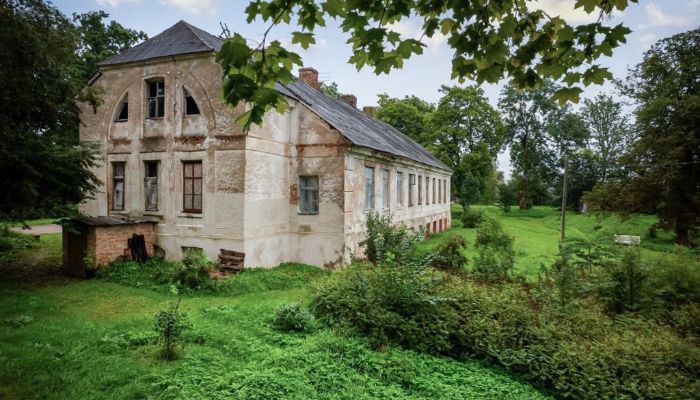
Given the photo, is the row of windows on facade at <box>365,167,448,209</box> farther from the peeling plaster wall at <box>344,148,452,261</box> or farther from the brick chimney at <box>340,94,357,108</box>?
the brick chimney at <box>340,94,357,108</box>

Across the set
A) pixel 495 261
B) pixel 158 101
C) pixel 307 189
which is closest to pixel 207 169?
pixel 158 101

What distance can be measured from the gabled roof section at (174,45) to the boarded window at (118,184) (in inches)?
152

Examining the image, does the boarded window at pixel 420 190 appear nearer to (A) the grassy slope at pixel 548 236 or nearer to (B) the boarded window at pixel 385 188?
(A) the grassy slope at pixel 548 236

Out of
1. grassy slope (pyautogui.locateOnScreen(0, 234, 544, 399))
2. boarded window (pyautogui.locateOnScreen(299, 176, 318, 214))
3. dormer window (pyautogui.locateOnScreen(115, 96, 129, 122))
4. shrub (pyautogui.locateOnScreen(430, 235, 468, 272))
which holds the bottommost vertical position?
grassy slope (pyautogui.locateOnScreen(0, 234, 544, 399))

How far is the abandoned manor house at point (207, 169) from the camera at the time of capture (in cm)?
1305

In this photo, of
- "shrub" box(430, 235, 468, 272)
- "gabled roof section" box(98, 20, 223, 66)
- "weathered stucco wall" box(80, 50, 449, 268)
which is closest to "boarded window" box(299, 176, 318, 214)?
"weathered stucco wall" box(80, 50, 449, 268)

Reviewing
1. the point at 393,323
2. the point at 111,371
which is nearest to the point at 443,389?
the point at 393,323

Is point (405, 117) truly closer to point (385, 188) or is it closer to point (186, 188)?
point (385, 188)

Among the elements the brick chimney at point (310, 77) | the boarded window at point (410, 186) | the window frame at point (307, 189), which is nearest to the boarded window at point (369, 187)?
the window frame at point (307, 189)

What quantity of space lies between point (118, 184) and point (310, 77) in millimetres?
11399

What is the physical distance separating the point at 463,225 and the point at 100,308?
2704cm

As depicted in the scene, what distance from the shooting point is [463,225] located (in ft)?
104

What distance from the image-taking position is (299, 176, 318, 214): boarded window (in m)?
14.8

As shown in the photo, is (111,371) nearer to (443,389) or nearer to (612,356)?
(443,389)
